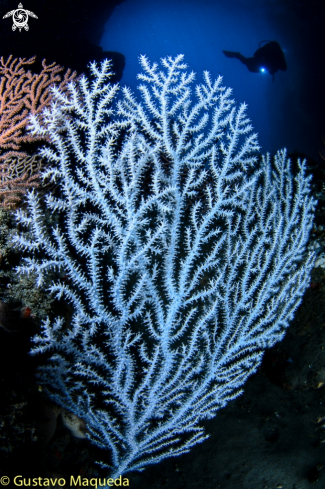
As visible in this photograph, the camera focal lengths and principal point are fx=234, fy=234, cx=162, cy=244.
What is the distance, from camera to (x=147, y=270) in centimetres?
220

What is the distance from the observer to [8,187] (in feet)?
9.30

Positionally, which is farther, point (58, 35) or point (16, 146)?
point (58, 35)

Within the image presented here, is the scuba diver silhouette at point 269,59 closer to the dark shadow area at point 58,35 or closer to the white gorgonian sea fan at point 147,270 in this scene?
the dark shadow area at point 58,35

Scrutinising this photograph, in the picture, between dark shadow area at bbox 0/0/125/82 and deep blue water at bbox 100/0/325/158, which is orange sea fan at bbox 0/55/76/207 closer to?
dark shadow area at bbox 0/0/125/82

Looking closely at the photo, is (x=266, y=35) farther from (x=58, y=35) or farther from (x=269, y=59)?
(x=58, y=35)

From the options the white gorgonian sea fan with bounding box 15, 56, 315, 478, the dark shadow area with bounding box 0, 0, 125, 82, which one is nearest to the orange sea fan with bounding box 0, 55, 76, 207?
the white gorgonian sea fan with bounding box 15, 56, 315, 478

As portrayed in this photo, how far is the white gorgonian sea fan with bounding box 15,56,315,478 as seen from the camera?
2.16 metres

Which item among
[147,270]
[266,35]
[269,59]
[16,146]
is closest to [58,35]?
[16,146]

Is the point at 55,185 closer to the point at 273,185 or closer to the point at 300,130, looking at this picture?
the point at 273,185

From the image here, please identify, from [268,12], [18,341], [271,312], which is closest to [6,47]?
[18,341]

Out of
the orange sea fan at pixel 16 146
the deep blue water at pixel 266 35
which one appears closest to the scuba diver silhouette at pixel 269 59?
the deep blue water at pixel 266 35

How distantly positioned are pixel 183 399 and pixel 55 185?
306 centimetres

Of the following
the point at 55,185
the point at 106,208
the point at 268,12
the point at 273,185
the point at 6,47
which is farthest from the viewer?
the point at 268,12

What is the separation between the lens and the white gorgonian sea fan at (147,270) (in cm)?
216
